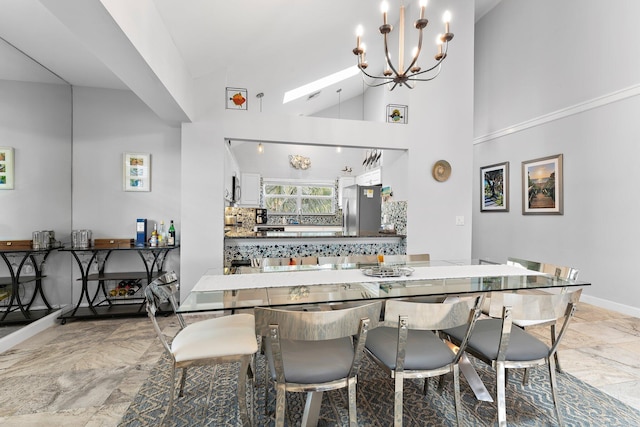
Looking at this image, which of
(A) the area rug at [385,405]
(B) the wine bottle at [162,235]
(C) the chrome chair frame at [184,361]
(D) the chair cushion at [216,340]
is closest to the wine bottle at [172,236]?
(B) the wine bottle at [162,235]

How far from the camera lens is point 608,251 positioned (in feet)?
12.0

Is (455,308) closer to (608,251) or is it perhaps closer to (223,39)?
(223,39)

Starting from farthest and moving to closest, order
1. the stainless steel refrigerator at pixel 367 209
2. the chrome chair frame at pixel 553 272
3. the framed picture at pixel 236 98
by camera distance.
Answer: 1. the stainless steel refrigerator at pixel 367 209
2. the framed picture at pixel 236 98
3. the chrome chair frame at pixel 553 272

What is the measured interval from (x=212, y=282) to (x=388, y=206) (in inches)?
127

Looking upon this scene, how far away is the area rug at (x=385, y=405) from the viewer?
1.70 meters

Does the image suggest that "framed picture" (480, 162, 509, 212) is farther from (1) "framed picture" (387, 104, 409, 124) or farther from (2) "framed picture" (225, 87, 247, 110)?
(2) "framed picture" (225, 87, 247, 110)

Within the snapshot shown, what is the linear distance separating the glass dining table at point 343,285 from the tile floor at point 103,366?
83cm

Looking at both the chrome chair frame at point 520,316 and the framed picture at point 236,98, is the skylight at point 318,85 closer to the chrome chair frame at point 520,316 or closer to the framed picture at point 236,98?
the framed picture at point 236,98

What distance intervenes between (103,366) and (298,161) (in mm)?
5751

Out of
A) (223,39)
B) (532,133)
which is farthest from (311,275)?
(532,133)

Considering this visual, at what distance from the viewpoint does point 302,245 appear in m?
3.71

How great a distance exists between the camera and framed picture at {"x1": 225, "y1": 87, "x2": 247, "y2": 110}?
3450 millimetres

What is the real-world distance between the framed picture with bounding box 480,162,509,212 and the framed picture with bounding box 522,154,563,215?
33 centimetres

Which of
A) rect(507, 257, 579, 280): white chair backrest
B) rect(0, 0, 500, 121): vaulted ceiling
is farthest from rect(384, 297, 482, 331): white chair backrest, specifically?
rect(0, 0, 500, 121): vaulted ceiling
